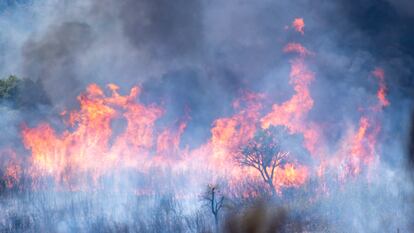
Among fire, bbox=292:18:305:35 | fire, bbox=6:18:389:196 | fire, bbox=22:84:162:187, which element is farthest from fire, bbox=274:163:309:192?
fire, bbox=292:18:305:35

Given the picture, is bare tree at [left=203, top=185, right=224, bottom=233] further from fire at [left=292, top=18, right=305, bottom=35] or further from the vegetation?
fire at [left=292, top=18, right=305, bottom=35]

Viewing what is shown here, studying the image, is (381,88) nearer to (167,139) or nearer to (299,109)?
(299,109)

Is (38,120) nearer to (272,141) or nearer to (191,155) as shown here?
(191,155)

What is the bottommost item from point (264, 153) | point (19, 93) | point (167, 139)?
point (264, 153)

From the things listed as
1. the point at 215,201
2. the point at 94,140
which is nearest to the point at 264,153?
the point at 215,201

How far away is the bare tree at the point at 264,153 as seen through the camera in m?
57.5

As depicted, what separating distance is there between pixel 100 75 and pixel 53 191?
20.0 meters

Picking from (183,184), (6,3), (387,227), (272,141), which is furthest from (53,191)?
(6,3)

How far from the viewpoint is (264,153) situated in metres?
57.8

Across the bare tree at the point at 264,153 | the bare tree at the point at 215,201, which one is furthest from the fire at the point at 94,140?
the bare tree at the point at 264,153

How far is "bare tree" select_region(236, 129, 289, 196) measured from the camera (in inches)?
2264

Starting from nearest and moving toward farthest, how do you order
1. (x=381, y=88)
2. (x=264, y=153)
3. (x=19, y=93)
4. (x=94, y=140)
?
(x=264, y=153) → (x=94, y=140) → (x=19, y=93) → (x=381, y=88)

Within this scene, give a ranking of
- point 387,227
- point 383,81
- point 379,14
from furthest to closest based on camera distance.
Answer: point 379,14 < point 383,81 < point 387,227

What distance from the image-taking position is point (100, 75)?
237 feet
